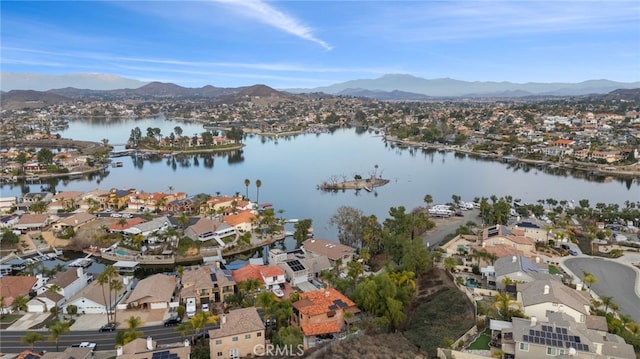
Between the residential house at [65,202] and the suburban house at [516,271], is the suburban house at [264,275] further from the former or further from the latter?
the residential house at [65,202]

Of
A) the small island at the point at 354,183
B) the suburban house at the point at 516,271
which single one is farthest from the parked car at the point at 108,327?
the small island at the point at 354,183

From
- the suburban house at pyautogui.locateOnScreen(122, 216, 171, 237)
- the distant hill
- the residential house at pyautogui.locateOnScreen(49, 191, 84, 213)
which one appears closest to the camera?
the suburban house at pyautogui.locateOnScreen(122, 216, 171, 237)

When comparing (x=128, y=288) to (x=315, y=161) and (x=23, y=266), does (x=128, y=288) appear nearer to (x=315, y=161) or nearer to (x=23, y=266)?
(x=23, y=266)

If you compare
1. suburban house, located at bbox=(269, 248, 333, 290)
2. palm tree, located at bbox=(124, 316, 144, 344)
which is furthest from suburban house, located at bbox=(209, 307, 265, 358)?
suburban house, located at bbox=(269, 248, 333, 290)

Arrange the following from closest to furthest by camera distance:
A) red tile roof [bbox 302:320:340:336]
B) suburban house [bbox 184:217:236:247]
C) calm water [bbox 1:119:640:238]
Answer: red tile roof [bbox 302:320:340:336] → suburban house [bbox 184:217:236:247] → calm water [bbox 1:119:640:238]

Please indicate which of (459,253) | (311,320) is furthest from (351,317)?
(459,253)

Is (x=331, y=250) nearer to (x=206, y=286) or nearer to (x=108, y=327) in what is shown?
(x=206, y=286)

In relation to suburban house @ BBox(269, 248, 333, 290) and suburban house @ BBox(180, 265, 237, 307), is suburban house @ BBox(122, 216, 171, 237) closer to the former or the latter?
suburban house @ BBox(180, 265, 237, 307)
